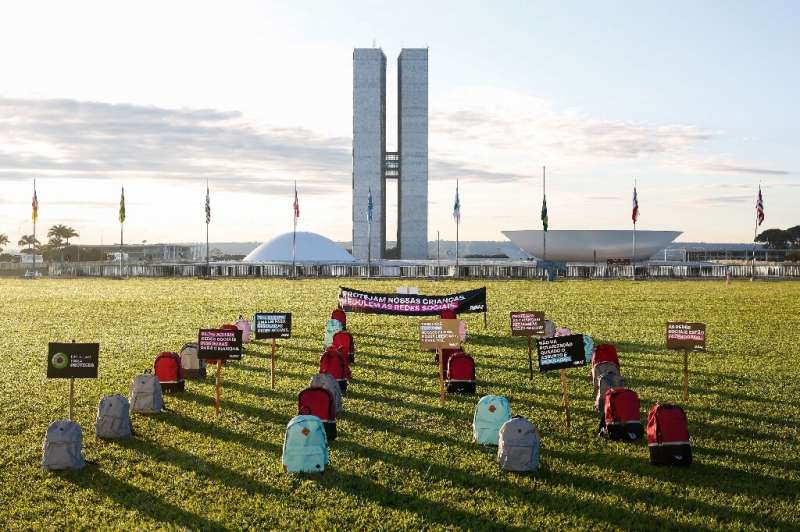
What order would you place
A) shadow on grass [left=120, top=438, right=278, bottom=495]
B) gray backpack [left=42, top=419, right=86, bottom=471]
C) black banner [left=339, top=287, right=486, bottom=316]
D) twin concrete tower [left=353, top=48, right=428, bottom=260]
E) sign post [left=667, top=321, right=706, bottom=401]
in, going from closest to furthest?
shadow on grass [left=120, top=438, right=278, bottom=495], gray backpack [left=42, top=419, right=86, bottom=471], sign post [left=667, top=321, right=706, bottom=401], black banner [left=339, top=287, right=486, bottom=316], twin concrete tower [left=353, top=48, right=428, bottom=260]

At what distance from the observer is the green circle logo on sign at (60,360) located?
44.7 ft

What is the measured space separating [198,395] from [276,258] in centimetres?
13199

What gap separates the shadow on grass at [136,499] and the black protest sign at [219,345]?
365 centimetres

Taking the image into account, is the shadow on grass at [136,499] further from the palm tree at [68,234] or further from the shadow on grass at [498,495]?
the palm tree at [68,234]

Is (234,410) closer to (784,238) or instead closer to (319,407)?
(319,407)

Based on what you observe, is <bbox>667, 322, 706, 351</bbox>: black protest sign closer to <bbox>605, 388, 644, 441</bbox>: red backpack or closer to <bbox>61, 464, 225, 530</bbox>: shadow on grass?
<bbox>605, 388, 644, 441</bbox>: red backpack

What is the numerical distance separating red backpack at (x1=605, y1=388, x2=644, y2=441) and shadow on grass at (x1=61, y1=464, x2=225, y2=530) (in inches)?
269

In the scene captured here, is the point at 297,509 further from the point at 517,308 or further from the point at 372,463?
the point at 517,308

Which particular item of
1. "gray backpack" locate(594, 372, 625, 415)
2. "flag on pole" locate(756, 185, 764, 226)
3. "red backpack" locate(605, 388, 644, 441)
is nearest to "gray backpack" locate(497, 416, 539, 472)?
"red backpack" locate(605, 388, 644, 441)

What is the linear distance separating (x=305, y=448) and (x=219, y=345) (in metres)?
4.34

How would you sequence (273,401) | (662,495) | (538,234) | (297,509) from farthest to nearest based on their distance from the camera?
(538,234), (273,401), (662,495), (297,509)

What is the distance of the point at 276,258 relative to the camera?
148500 mm

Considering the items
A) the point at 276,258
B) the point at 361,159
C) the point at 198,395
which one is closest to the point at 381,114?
the point at 361,159

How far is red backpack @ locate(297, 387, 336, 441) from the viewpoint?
1364 cm
